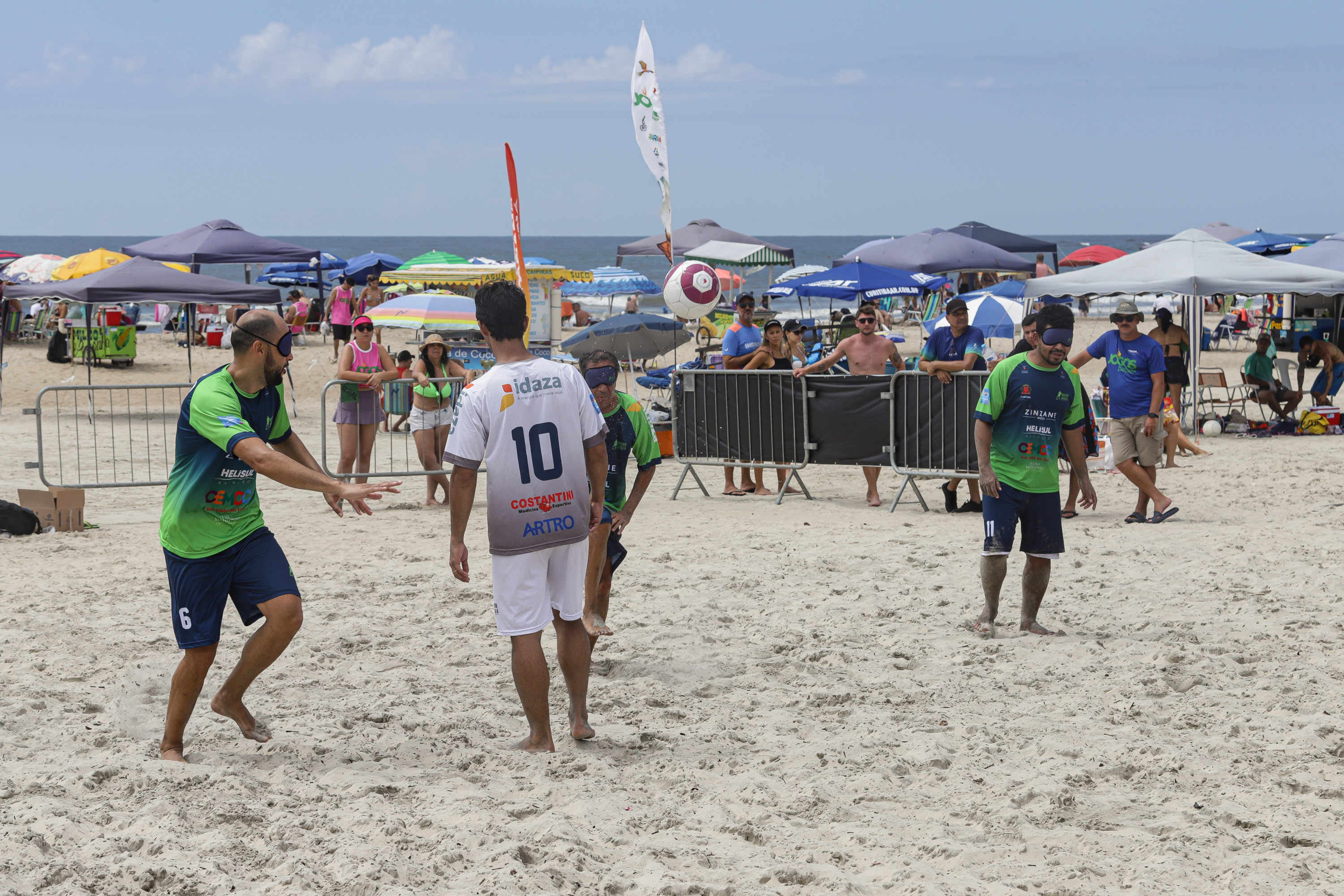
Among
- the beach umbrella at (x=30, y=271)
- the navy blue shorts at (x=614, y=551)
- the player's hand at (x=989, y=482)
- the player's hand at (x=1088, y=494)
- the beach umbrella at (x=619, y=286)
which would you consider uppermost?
the beach umbrella at (x=30, y=271)

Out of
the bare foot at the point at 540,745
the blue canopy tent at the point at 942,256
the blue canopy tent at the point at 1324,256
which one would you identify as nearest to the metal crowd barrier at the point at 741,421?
the bare foot at the point at 540,745

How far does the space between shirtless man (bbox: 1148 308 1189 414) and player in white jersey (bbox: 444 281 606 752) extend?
1004 cm

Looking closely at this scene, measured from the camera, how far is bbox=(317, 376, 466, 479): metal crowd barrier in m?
9.59

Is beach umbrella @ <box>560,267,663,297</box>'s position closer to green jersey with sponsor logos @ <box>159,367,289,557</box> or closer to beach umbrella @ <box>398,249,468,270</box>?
beach umbrella @ <box>398,249,468,270</box>

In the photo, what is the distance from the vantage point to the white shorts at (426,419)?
32.1ft

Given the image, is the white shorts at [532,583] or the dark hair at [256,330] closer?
the dark hair at [256,330]

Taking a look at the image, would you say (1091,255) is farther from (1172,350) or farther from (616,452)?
(616,452)

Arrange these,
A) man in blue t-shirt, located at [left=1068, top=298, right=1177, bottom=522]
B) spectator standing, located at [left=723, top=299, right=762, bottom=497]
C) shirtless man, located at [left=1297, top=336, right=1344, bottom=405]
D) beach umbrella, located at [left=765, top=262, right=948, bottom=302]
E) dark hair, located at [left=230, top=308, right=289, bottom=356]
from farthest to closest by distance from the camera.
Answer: beach umbrella, located at [left=765, top=262, right=948, bottom=302]
shirtless man, located at [left=1297, top=336, right=1344, bottom=405]
spectator standing, located at [left=723, top=299, right=762, bottom=497]
man in blue t-shirt, located at [left=1068, top=298, right=1177, bottom=522]
dark hair, located at [left=230, top=308, right=289, bottom=356]

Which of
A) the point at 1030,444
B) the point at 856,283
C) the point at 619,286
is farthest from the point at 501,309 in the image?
the point at 619,286

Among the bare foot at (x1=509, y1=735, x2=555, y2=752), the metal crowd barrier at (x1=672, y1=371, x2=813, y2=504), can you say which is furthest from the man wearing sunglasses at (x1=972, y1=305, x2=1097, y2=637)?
the metal crowd barrier at (x1=672, y1=371, x2=813, y2=504)

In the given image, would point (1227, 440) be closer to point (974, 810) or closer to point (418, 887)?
point (974, 810)

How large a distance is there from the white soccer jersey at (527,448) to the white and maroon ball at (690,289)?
9.42 m

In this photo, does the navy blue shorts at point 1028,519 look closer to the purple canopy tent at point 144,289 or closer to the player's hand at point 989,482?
the player's hand at point 989,482

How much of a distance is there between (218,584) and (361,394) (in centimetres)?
585
